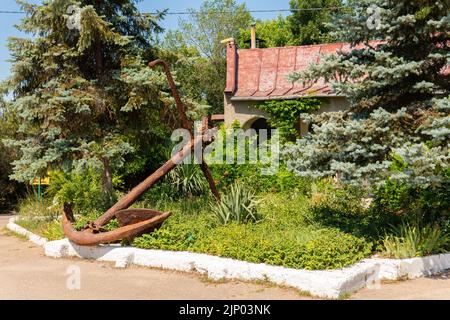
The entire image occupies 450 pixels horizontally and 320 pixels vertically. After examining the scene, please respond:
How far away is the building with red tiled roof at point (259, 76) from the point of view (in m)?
17.2

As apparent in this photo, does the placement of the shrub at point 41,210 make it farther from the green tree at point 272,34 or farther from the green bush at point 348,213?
the green tree at point 272,34

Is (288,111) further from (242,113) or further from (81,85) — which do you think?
(81,85)

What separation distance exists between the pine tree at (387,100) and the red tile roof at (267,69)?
30.6ft

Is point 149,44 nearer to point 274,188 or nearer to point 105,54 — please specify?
point 105,54

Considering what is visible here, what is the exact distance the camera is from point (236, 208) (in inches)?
321

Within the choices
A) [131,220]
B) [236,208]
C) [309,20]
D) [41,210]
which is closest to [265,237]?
[236,208]

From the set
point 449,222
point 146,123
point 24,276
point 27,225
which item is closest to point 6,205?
point 27,225

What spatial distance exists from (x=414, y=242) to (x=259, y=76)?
11.9 m

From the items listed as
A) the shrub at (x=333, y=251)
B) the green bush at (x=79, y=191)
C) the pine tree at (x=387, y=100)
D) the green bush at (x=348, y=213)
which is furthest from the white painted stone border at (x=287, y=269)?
the green bush at (x=79, y=191)

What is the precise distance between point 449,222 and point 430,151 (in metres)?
1.95

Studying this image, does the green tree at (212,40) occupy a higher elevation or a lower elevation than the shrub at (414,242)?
higher

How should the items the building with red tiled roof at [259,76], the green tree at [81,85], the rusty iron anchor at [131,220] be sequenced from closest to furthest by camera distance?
1. the rusty iron anchor at [131,220]
2. the green tree at [81,85]
3. the building with red tiled roof at [259,76]

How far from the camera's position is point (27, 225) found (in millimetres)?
11078

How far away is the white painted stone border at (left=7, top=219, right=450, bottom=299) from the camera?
5715 millimetres
